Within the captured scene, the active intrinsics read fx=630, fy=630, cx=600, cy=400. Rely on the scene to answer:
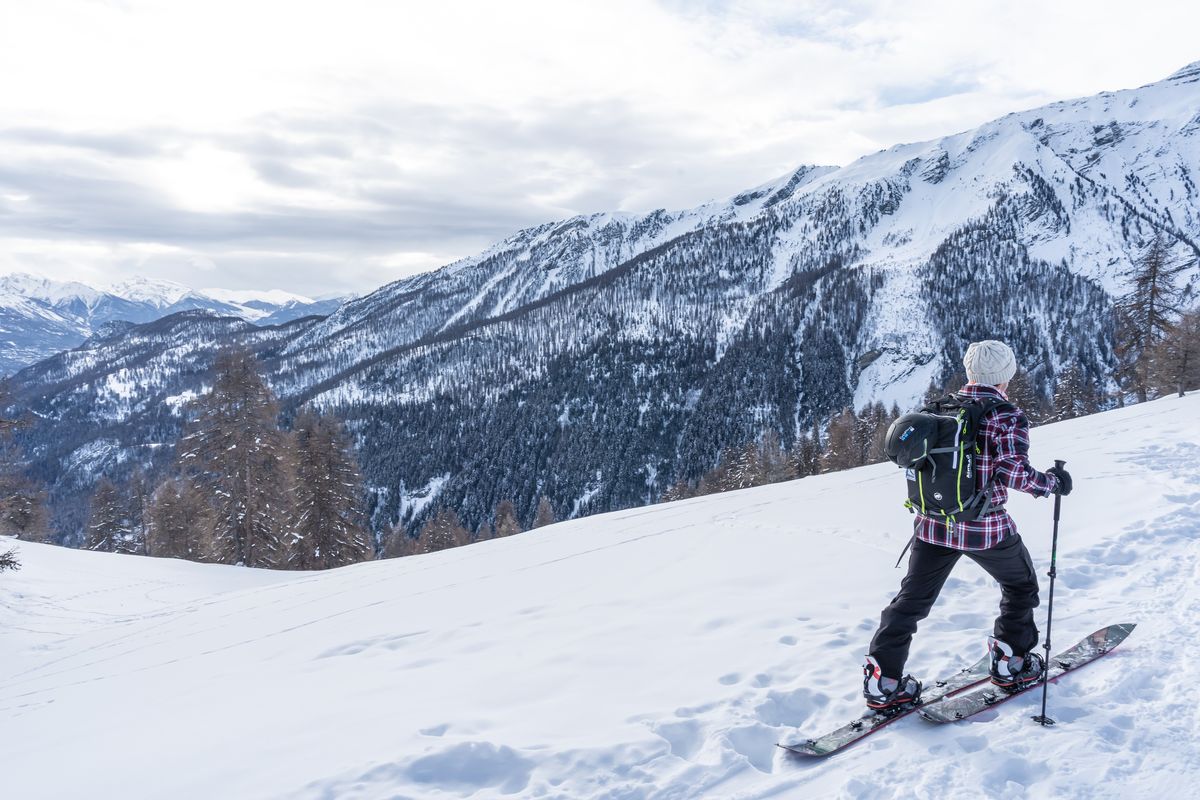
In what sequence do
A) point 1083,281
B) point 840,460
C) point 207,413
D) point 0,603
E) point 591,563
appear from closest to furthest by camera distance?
point 591,563, point 0,603, point 207,413, point 840,460, point 1083,281

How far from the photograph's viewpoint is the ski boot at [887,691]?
4.16 meters

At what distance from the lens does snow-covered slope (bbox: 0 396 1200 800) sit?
144 inches

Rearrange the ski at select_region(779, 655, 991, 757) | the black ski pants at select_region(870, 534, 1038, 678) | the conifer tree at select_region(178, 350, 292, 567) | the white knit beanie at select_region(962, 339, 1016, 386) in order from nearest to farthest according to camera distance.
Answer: the ski at select_region(779, 655, 991, 757)
the white knit beanie at select_region(962, 339, 1016, 386)
the black ski pants at select_region(870, 534, 1038, 678)
the conifer tree at select_region(178, 350, 292, 567)

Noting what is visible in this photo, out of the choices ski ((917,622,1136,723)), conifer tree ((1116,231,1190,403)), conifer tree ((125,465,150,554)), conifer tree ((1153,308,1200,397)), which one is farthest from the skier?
conifer tree ((125,465,150,554))

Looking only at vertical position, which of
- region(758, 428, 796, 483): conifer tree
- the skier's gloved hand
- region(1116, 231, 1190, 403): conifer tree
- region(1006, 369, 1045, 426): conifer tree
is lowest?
region(758, 428, 796, 483): conifer tree

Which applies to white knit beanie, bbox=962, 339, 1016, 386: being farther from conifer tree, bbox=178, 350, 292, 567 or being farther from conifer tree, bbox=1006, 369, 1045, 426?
conifer tree, bbox=1006, 369, 1045, 426

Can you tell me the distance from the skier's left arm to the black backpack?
0.10 m

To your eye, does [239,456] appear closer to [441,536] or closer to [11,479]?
[11,479]

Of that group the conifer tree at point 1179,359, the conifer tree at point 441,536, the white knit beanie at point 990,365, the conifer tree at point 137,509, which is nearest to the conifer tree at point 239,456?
the conifer tree at point 137,509

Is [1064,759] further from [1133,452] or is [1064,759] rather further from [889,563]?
[1133,452]

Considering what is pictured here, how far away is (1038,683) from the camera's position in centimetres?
429

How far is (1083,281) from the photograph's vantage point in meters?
162

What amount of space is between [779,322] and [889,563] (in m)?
177

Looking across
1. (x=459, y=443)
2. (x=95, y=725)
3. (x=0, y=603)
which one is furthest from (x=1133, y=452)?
(x=459, y=443)
